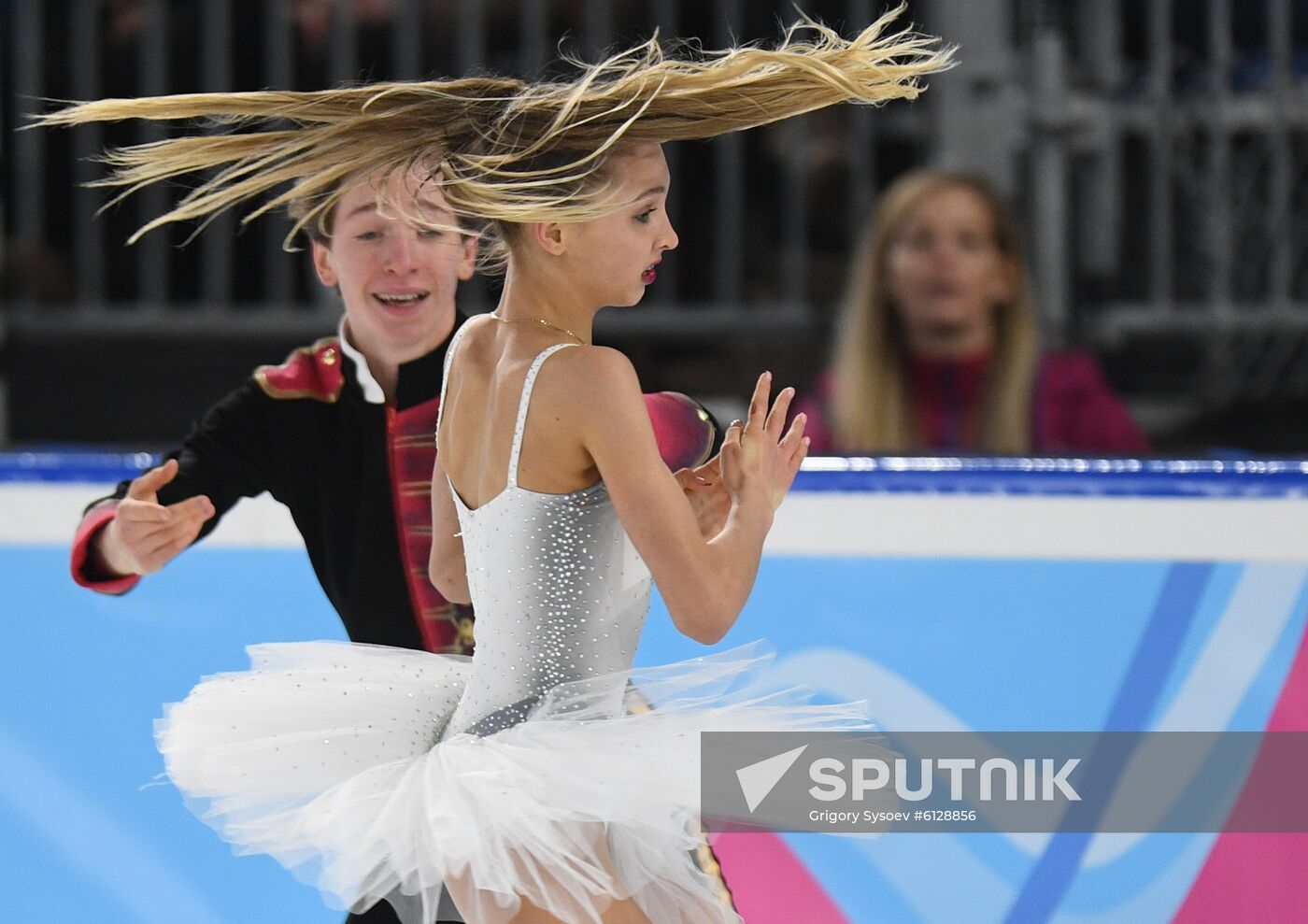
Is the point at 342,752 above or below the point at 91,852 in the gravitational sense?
above

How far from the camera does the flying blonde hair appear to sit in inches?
59.8

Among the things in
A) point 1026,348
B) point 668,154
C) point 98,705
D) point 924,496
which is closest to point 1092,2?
point 668,154

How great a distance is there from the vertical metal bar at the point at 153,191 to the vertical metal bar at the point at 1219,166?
2361 mm

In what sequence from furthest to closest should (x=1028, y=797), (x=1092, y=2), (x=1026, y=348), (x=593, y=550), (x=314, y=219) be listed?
(x=1092, y=2) < (x=1026, y=348) < (x=1028, y=797) < (x=314, y=219) < (x=593, y=550)

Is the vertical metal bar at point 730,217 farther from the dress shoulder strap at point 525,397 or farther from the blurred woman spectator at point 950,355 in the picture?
the dress shoulder strap at point 525,397

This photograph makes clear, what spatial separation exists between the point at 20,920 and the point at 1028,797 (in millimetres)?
1268

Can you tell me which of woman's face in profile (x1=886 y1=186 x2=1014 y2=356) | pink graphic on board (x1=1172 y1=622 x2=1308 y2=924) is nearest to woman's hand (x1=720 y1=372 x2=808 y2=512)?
pink graphic on board (x1=1172 y1=622 x2=1308 y2=924)

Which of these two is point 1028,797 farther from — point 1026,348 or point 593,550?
point 1026,348

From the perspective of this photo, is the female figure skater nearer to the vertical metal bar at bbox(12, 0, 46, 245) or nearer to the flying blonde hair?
the flying blonde hair

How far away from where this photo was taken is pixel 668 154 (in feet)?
13.0

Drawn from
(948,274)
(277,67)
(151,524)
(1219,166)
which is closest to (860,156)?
(1219,166)

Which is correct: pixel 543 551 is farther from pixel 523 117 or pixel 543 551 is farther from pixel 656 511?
pixel 523 117

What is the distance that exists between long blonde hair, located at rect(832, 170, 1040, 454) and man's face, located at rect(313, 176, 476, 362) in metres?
1.12

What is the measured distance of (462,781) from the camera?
4.95 feet
